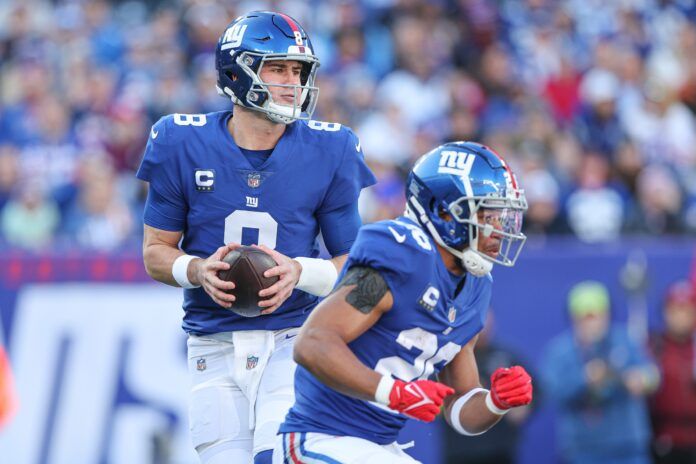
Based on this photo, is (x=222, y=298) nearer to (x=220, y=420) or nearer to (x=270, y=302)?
(x=270, y=302)

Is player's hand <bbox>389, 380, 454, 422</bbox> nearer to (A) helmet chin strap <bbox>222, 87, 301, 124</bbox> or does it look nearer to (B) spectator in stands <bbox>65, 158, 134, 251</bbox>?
(A) helmet chin strap <bbox>222, 87, 301, 124</bbox>

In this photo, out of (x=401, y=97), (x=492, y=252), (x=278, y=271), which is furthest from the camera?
(x=401, y=97)

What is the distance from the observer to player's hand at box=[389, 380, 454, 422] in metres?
3.94

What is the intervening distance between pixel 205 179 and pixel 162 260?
0.36 metres

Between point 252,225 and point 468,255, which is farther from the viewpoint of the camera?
point 252,225

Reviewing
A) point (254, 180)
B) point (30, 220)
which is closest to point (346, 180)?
point (254, 180)

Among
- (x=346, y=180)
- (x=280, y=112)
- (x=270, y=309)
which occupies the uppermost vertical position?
(x=280, y=112)

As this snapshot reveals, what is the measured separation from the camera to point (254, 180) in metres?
4.87

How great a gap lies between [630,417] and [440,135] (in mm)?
3520

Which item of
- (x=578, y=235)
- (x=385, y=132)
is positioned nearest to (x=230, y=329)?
(x=578, y=235)

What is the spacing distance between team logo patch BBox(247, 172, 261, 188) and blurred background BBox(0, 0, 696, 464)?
283 cm

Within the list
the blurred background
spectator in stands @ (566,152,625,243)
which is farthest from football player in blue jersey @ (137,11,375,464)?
spectator in stands @ (566,152,625,243)

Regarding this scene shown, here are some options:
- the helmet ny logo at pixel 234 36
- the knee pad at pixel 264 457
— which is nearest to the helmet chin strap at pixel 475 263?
the knee pad at pixel 264 457

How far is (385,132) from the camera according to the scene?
11.2m
